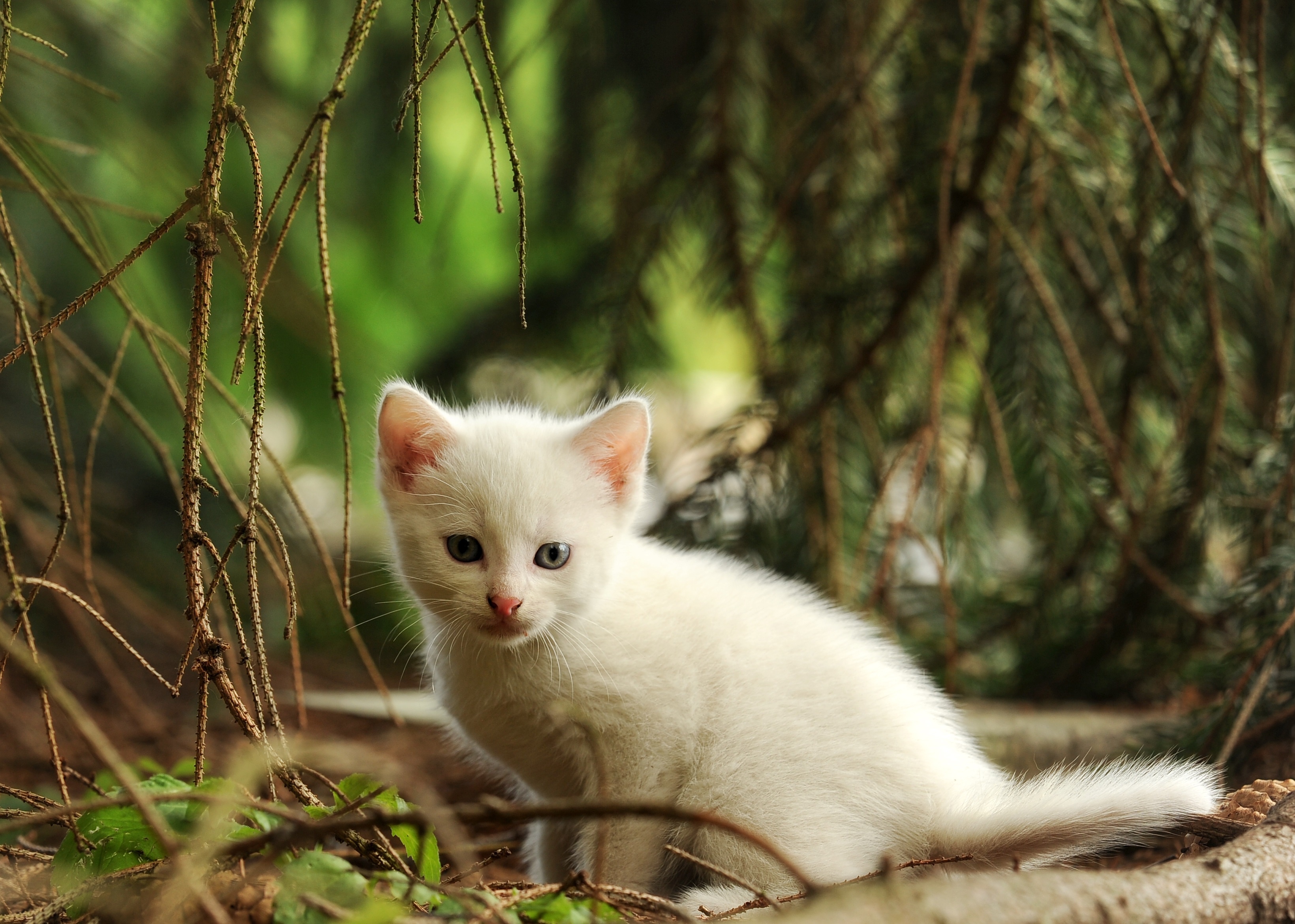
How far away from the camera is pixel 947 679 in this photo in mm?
2479

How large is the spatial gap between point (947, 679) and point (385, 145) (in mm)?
2648

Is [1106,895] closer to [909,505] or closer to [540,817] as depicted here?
[540,817]

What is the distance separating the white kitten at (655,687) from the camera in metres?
1.60

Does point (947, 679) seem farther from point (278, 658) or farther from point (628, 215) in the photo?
point (278, 658)

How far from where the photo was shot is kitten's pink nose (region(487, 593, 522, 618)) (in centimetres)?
168

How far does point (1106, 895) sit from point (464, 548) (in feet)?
3.88

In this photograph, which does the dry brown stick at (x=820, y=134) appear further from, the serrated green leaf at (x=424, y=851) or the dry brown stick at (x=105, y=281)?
the serrated green leaf at (x=424, y=851)

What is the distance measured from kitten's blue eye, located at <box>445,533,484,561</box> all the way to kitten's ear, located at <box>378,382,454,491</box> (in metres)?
0.18

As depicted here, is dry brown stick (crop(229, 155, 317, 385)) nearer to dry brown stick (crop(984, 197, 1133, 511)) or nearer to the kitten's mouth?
the kitten's mouth

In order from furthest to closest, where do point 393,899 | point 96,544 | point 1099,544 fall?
point 96,544 → point 1099,544 → point 393,899

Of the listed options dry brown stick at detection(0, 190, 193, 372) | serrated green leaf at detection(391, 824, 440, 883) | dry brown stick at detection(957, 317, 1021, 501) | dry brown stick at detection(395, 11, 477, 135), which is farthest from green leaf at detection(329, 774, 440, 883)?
dry brown stick at detection(957, 317, 1021, 501)

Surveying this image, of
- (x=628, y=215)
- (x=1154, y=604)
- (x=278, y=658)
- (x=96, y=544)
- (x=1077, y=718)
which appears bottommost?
(x=278, y=658)

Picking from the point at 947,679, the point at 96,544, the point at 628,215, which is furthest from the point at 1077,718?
the point at 96,544

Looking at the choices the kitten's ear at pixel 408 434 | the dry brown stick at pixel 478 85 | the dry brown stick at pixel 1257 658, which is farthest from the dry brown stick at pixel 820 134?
the dry brown stick at pixel 1257 658
